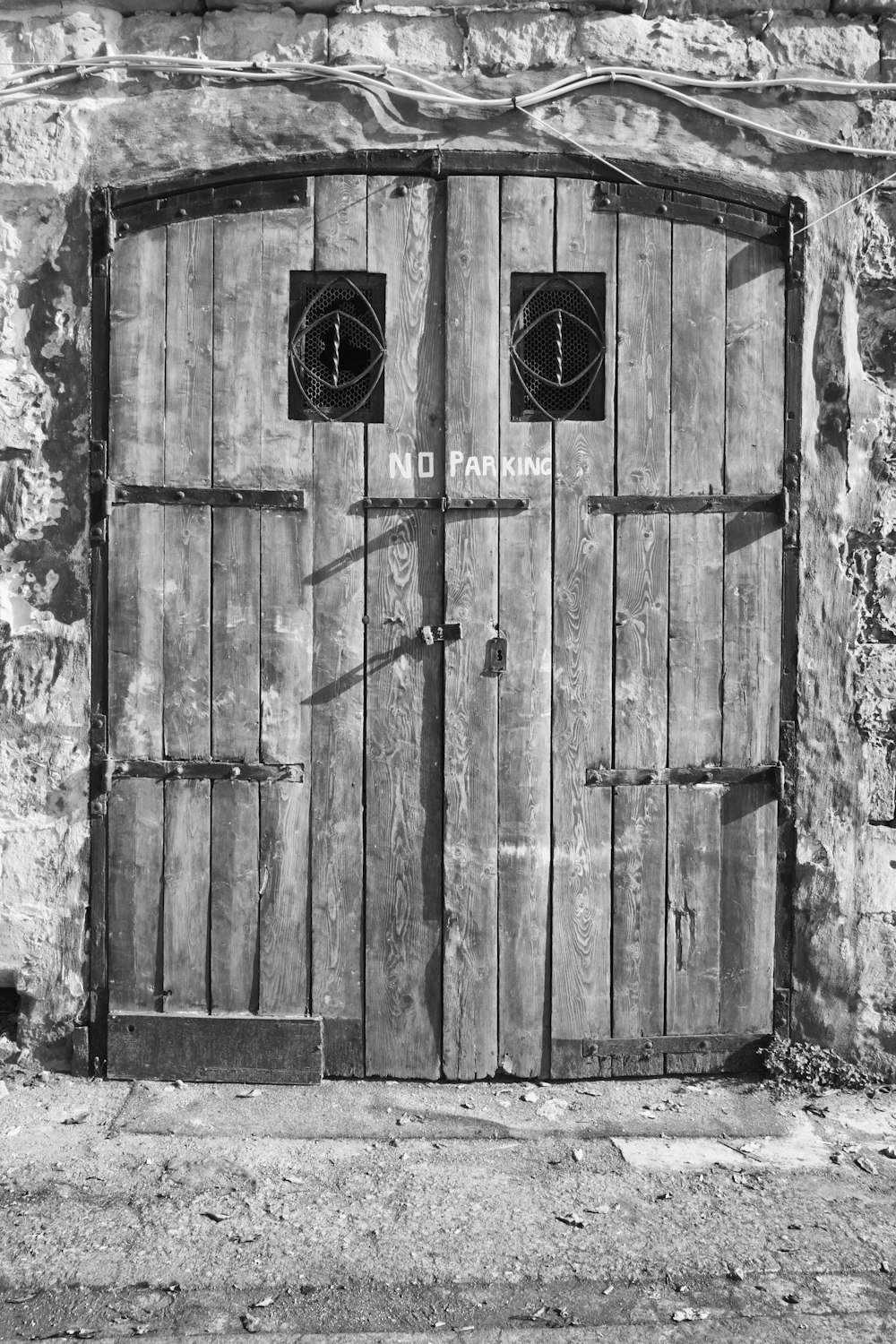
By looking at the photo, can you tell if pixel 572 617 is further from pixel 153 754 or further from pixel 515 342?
pixel 153 754

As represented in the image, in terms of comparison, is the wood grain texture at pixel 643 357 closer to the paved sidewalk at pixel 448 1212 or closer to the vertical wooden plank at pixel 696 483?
the vertical wooden plank at pixel 696 483

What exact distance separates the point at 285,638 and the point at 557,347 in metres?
1.29

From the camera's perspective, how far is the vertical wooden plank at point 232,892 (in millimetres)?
3318

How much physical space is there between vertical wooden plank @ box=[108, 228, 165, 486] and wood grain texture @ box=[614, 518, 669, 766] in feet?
5.06

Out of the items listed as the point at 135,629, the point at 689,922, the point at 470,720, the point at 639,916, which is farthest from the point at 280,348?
the point at 689,922

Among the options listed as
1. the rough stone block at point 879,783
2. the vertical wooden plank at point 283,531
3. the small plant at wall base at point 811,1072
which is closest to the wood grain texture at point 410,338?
the vertical wooden plank at point 283,531

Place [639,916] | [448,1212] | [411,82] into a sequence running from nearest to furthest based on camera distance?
[448,1212], [411,82], [639,916]

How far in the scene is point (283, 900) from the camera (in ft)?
10.9

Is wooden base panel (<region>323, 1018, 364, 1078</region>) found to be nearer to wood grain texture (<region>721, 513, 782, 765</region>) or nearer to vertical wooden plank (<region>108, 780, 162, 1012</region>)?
vertical wooden plank (<region>108, 780, 162, 1012</region>)

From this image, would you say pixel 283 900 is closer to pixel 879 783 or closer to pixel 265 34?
pixel 879 783

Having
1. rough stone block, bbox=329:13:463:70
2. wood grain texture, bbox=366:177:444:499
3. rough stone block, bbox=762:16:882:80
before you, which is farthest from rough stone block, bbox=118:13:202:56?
rough stone block, bbox=762:16:882:80

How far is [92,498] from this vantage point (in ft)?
10.8

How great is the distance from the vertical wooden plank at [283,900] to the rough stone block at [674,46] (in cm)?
256

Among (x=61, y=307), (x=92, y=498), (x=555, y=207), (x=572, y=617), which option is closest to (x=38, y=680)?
(x=92, y=498)
